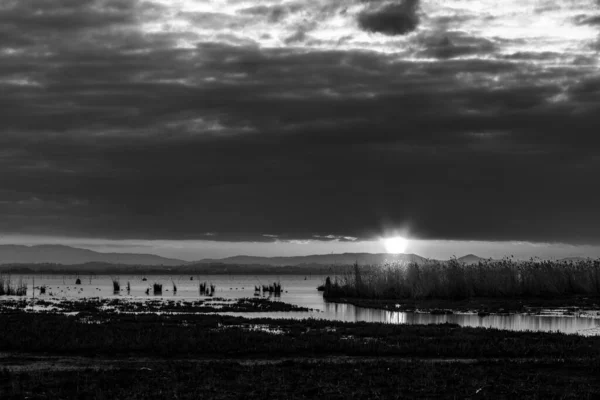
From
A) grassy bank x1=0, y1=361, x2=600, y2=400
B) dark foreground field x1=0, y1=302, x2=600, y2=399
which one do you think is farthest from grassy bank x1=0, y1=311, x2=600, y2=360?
grassy bank x1=0, y1=361, x2=600, y2=400

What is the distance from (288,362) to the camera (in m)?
21.8

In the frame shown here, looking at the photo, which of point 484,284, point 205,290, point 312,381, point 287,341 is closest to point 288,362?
point 312,381

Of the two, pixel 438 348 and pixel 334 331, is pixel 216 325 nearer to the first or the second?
pixel 334 331

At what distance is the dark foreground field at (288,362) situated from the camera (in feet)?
56.3

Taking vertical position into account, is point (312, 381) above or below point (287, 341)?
below

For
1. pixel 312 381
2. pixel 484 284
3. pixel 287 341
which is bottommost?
pixel 312 381

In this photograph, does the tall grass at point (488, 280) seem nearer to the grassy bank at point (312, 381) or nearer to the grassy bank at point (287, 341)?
the grassy bank at point (287, 341)

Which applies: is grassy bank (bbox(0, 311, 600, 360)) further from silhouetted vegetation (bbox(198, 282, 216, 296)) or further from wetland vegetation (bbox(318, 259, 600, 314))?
silhouetted vegetation (bbox(198, 282, 216, 296))

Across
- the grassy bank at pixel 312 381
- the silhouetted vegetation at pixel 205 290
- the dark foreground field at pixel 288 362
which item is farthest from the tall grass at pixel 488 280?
the grassy bank at pixel 312 381

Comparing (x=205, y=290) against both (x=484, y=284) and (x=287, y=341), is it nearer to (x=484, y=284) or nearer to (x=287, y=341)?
(x=484, y=284)

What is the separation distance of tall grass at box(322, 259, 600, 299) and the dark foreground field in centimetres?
2838

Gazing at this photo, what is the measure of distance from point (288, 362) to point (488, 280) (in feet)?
141

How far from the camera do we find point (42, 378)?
18469mm

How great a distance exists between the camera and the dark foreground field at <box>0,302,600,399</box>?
17156mm
